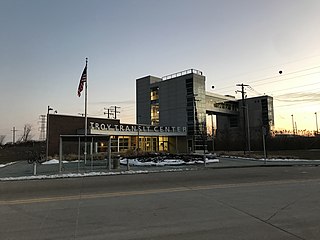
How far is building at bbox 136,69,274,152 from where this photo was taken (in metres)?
67.7

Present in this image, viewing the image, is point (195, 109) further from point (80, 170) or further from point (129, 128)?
point (80, 170)

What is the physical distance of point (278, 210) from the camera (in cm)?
825

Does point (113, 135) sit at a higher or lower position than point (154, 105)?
lower

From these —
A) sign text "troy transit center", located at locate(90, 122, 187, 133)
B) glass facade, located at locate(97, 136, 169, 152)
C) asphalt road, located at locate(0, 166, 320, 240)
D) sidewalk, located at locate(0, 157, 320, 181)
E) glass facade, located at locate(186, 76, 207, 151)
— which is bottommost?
asphalt road, located at locate(0, 166, 320, 240)

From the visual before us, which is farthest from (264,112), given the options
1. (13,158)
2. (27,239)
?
(27,239)

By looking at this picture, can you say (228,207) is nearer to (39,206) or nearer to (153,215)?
(153,215)

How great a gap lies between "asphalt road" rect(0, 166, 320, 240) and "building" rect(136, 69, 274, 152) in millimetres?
46616

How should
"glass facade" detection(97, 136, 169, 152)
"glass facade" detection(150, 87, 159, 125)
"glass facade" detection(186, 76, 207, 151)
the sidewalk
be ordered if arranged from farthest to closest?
"glass facade" detection(150, 87, 159, 125)
"glass facade" detection(186, 76, 207, 151)
"glass facade" detection(97, 136, 169, 152)
the sidewalk

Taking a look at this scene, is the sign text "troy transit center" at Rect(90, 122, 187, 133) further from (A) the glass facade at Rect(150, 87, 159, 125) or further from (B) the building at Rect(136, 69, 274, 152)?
(A) the glass facade at Rect(150, 87, 159, 125)

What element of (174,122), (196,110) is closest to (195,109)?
(196,110)

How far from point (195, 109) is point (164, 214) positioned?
60611 millimetres

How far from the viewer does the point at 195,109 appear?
67.9 metres

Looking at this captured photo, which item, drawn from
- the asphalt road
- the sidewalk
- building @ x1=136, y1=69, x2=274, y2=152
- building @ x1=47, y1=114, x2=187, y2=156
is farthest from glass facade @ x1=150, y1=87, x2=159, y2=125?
the asphalt road

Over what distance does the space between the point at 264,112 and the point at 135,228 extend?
84.9 m
